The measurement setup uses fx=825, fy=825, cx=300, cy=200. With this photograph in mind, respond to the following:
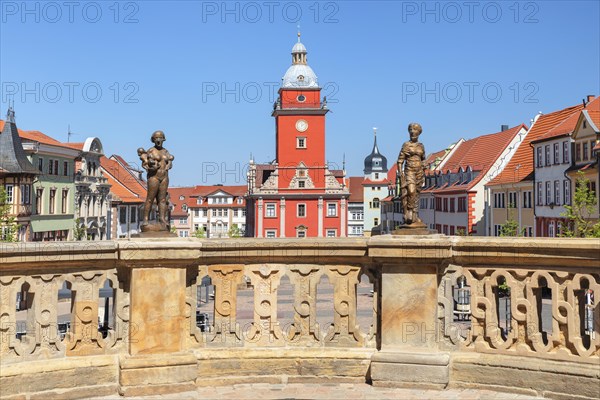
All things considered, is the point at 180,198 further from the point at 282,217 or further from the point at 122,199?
the point at 122,199

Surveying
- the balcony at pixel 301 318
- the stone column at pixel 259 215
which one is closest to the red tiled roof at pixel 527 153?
the stone column at pixel 259 215

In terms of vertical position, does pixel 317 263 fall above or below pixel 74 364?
above

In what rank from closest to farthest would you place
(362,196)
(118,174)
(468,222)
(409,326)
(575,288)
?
(575,288)
(409,326)
(468,222)
(118,174)
(362,196)

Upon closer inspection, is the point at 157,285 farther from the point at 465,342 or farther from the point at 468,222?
the point at 468,222

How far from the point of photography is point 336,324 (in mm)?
7984

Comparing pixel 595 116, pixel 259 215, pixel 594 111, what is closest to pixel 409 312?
pixel 595 116

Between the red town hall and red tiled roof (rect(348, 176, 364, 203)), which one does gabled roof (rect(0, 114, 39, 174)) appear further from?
red tiled roof (rect(348, 176, 364, 203))

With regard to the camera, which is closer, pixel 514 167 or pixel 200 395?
pixel 200 395

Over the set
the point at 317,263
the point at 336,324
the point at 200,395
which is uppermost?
Result: the point at 317,263

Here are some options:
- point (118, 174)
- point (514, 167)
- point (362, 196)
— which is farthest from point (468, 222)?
point (362, 196)

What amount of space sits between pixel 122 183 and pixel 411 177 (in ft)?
251

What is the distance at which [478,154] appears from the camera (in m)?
70.1

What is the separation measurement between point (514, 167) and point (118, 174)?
133ft

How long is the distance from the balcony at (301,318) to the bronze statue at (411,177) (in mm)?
310
